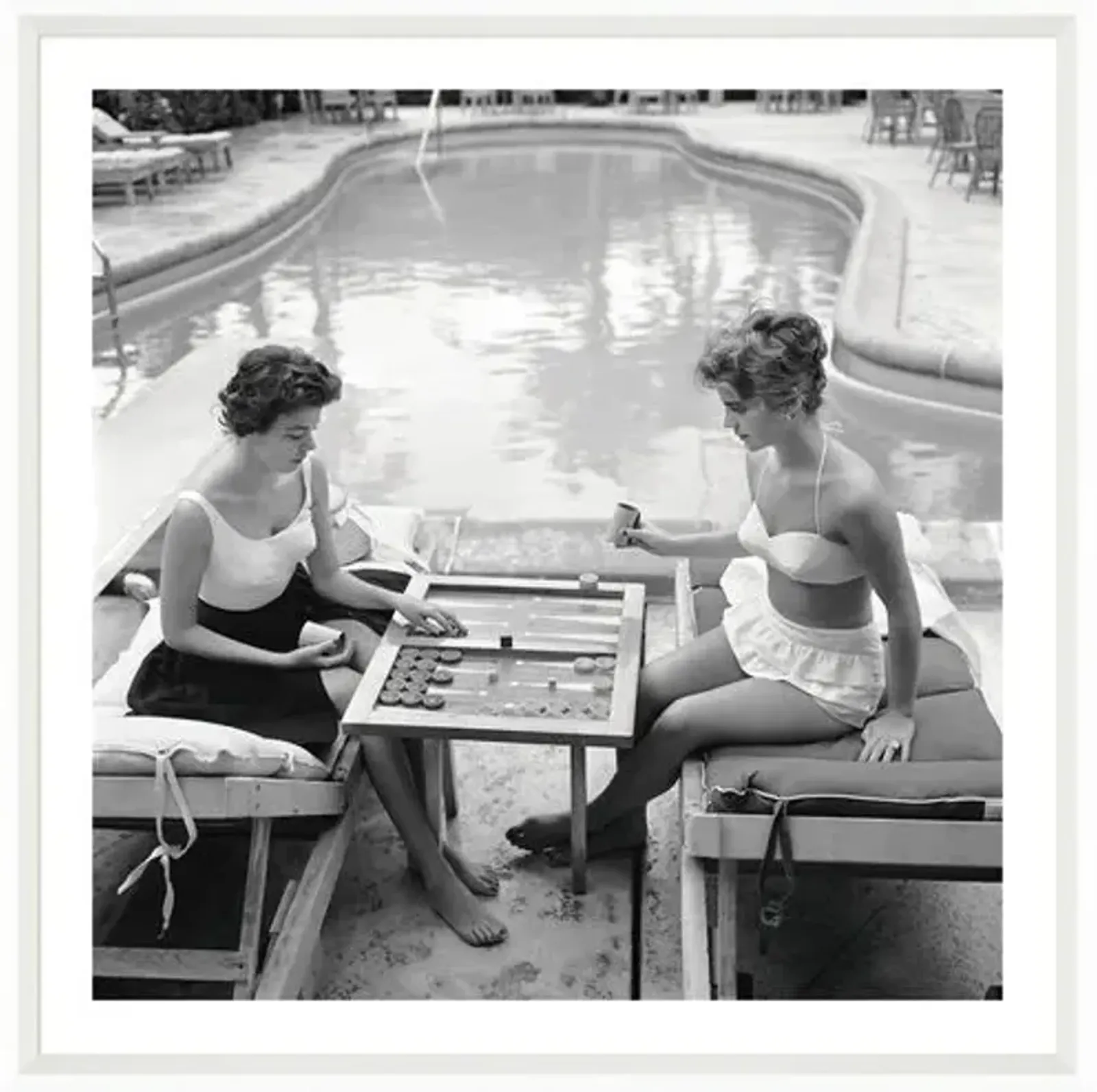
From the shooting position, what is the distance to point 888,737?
2.78 metres

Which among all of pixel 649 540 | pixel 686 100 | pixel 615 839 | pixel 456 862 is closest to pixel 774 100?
pixel 686 100

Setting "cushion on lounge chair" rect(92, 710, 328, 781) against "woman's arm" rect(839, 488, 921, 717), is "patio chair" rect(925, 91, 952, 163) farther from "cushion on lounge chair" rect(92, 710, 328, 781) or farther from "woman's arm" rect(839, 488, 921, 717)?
"cushion on lounge chair" rect(92, 710, 328, 781)

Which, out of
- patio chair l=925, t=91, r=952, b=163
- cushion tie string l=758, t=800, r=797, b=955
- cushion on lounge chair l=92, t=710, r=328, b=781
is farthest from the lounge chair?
patio chair l=925, t=91, r=952, b=163

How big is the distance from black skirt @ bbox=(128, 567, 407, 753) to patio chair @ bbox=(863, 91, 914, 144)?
1.28 metres

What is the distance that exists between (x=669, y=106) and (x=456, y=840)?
1.37 m

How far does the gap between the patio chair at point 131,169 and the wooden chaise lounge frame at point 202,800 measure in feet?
1.01

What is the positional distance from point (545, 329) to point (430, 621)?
638 millimetres

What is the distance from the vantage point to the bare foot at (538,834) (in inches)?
119

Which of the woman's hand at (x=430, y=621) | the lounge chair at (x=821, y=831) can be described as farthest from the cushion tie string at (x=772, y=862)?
the woman's hand at (x=430, y=621)

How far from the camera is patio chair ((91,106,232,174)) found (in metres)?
2.68

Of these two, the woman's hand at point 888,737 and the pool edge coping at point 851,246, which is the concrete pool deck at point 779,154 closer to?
the pool edge coping at point 851,246

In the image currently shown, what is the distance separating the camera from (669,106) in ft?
10.2

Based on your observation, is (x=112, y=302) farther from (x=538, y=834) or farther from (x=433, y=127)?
(x=538, y=834)
